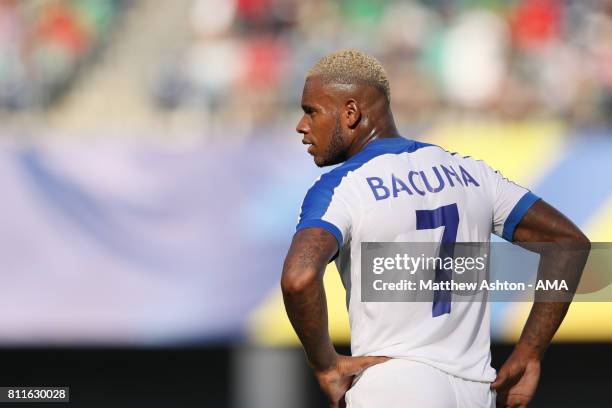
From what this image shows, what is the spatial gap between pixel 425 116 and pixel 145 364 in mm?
2857

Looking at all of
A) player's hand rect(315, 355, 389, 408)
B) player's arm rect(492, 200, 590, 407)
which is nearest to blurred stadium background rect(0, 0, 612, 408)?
player's arm rect(492, 200, 590, 407)

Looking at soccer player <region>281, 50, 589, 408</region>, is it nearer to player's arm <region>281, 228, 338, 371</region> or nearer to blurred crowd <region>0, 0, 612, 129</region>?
player's arm <region>281, 228, 338, 371</region>

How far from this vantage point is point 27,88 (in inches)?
349

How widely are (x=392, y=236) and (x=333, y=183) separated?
0.74 feet

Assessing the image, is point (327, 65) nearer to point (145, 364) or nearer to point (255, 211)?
point (255, 211)

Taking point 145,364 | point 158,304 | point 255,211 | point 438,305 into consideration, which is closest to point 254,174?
point 255,211

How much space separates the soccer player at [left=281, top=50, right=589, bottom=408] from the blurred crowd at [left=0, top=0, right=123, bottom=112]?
20.7 feet

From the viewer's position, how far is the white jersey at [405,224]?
2.91m

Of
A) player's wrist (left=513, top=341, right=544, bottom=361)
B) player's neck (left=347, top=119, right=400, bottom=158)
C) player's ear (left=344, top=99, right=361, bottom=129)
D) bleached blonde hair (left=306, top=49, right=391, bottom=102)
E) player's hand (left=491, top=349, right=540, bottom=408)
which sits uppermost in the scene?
bleached blonde hair (left=306, top=49, right=391, bottom=102)

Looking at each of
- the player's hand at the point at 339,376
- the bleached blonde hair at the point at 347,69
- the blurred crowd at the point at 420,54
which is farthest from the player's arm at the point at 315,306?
the blurred crowd at the point at 420,54

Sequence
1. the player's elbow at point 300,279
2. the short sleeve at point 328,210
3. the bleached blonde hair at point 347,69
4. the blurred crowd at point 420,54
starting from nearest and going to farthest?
the player's elbow at point 300,279 → the short sleeve at point 328,210 → the bleached blonde hair at point 347,69 → the blurred crowd at point 420,54

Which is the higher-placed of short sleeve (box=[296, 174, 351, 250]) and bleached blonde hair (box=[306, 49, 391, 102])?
bleached blonde hair (box=[306, 49, 391, 102])

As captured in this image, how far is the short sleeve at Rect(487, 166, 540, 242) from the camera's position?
3.20 metres

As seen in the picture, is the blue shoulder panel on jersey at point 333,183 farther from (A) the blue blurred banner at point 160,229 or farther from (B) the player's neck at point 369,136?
(A) the blue blurred banner at point 160,229
